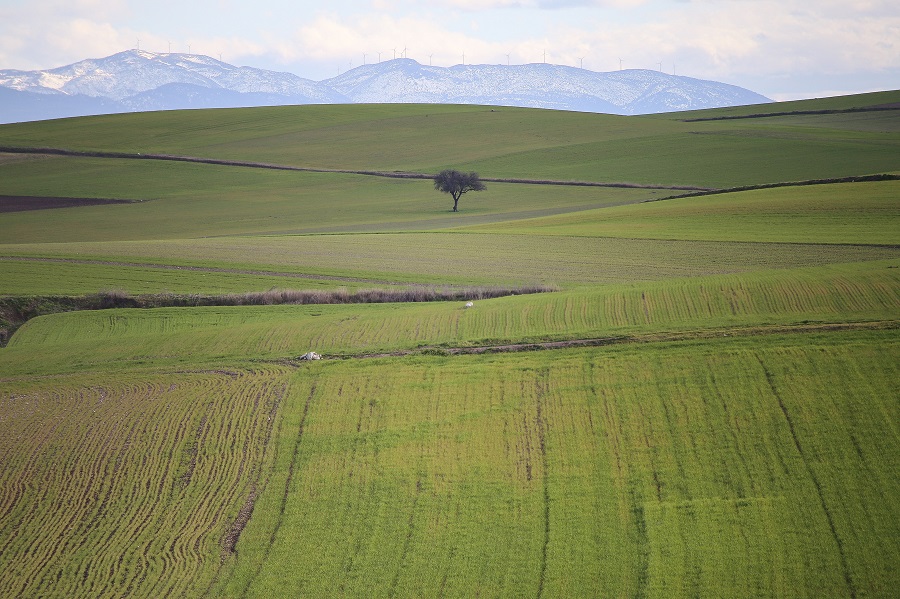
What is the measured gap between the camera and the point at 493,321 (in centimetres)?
3438

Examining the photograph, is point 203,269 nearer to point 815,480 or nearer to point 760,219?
point 760,219

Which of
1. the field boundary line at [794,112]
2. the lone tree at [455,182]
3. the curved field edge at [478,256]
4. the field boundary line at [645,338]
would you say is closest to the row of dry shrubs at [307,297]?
the curved field edge at [478,256]

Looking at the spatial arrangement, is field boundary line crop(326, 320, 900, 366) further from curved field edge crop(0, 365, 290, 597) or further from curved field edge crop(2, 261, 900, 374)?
curved field edge crop(0, 365, 290, 597)

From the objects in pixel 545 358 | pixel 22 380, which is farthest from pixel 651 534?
pixel 22 380

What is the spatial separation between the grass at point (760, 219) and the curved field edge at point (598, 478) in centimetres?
2725

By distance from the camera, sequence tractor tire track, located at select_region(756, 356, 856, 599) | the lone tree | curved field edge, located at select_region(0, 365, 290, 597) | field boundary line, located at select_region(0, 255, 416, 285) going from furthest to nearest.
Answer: the lone tree
field boundary line, located at select_region(0, 255, 416, 285)
curved field edge, located at select_region(0, 365, 290, 597)
tractor tire track, located at select_region(756, 356, 856, 599)

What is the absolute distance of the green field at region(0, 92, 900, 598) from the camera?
19.7 metres

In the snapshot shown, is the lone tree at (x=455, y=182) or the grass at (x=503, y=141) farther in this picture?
the grass at (x=503, y=141)

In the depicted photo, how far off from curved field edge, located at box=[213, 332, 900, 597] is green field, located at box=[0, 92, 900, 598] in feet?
0.25

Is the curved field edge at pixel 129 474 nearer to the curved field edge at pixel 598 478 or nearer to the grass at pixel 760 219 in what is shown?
the curved field edge at pixel 598 478

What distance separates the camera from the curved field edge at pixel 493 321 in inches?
1206

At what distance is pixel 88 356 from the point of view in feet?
111

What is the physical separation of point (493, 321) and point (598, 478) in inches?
504

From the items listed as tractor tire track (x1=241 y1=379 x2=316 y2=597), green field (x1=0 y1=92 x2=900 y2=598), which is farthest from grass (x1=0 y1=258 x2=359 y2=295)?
tractor tire track (x1=241 y1=379 x2=316 y2=597)
